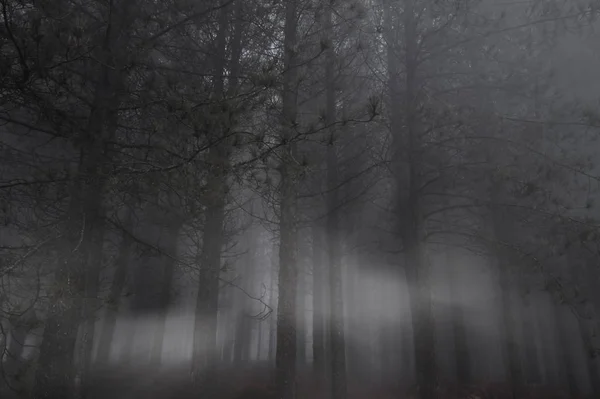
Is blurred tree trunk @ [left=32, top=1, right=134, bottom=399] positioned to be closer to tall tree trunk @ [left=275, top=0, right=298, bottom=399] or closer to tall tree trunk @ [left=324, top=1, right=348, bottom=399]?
tall tree trunk @ [left=275, top=0, right=298, bottom=399]

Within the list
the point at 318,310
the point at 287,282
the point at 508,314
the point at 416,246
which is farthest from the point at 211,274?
the point at 508,314

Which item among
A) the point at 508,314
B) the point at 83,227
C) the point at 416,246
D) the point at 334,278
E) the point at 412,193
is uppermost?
the point at 412,193

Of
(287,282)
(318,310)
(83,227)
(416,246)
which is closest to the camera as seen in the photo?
(83,227)

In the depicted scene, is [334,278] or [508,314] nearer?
[334,278]

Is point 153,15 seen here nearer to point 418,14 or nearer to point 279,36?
point 279,36

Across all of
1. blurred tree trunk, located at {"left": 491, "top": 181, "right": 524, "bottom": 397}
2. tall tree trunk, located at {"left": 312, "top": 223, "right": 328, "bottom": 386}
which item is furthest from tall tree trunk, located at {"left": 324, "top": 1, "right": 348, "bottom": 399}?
Result: blurred tree trunk, located at {"left": 491, "top": 181, "right": 524, "bottom": 397}

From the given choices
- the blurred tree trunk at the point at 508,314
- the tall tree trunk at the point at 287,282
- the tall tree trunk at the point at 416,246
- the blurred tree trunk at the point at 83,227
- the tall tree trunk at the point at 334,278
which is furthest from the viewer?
the blurred tree trunk at the point at 508,314

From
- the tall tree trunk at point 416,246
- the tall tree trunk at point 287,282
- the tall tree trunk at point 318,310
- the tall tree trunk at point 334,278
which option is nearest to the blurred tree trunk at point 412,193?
the tall tree trunk at point 416,246

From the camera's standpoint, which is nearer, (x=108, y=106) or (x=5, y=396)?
(x=108, y=106)

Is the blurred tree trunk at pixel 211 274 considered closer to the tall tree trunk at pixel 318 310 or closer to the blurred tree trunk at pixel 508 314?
the tall tree trunk at pixel 318 310

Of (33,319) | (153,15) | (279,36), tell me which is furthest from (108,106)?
(279,36)

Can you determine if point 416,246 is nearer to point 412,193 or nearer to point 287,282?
point 412,193

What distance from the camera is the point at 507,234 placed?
1242 cm

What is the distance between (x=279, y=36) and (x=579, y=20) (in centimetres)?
534
